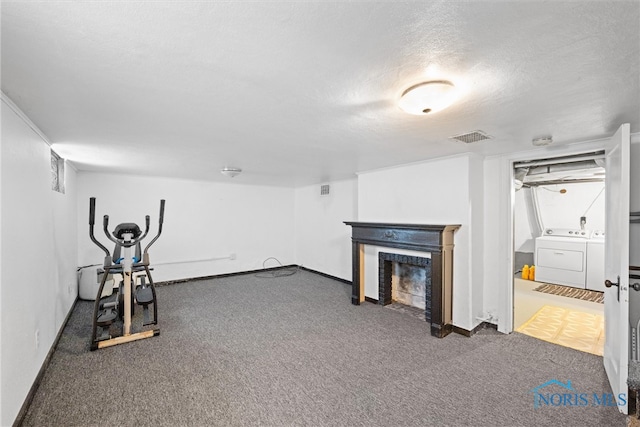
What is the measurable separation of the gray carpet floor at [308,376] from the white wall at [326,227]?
199cm

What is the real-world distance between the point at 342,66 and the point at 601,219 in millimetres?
6490

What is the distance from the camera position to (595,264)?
15.9 ft

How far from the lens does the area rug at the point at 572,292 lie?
4492mm

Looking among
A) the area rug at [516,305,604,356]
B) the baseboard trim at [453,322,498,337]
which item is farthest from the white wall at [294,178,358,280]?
the area rug at [516,305,604,356]

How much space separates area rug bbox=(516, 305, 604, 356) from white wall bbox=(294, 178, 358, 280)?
2.87 m

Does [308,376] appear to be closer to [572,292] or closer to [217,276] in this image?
[217,276]

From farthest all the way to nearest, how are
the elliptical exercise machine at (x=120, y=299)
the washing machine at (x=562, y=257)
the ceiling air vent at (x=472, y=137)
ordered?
the washing machine at (x=562, y=257) < the elliptical exercise machine at (x=120, y=299) < the ceiling air vent at (x=472, y=137)

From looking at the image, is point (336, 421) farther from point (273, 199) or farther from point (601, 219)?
point (601, 219)

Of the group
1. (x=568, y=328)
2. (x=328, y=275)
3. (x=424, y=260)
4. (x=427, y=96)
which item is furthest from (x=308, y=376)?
(x=328, y=275)

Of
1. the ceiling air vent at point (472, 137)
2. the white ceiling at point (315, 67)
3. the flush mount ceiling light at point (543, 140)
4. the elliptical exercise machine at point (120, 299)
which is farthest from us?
the elliptical exercise machine at point (120, 299)

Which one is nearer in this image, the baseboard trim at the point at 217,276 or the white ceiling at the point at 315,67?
the white ceiling at the point at 315,67

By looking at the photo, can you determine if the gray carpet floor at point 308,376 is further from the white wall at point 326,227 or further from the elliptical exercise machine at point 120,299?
the white wall at point 326,227

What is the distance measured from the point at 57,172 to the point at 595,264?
8189 mm

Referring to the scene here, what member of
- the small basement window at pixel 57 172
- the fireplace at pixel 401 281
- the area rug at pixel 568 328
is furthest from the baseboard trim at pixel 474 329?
A: the small basement window at pixel 57 172
